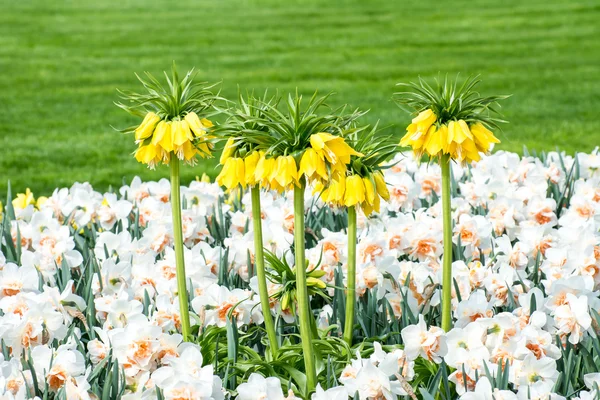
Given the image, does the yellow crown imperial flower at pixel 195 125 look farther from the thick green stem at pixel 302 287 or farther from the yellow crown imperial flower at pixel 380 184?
the yellow crown imperial flower at pixel 380 184

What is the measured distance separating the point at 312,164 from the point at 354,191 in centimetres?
23

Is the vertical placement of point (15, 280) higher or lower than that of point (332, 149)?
lower

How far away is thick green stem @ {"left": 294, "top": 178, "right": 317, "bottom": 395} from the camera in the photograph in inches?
74.0

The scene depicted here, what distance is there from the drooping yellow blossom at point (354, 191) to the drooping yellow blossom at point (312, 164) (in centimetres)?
20

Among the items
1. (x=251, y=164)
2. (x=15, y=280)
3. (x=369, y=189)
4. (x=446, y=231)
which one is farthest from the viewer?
(x=15, y=280)

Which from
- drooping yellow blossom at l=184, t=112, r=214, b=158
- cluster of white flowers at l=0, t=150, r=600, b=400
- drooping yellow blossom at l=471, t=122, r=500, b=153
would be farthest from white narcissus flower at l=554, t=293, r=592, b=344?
drooping yellow blossom at l=184, t=112, r=214, b=158

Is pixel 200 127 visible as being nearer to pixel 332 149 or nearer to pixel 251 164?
pixel 251 164

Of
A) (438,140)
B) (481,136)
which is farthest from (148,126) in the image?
(481,136)

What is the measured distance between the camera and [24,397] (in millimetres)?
1923

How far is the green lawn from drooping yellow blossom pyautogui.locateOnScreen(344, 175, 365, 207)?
14.7ft

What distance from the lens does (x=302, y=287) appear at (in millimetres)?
1927

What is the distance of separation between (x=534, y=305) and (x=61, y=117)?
257 inches

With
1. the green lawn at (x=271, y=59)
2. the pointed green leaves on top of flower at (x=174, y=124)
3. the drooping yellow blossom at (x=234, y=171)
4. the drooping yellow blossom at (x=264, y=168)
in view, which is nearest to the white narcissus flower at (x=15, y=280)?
the pointed green leaves on top of flower at (x=174, y=124)

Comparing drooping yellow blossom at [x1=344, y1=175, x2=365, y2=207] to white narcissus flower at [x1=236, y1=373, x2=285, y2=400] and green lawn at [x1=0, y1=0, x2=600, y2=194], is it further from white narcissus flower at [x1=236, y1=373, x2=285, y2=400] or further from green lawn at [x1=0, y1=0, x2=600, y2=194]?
green lawn at [x1=0, y1=0, x2=600, y2=194]
